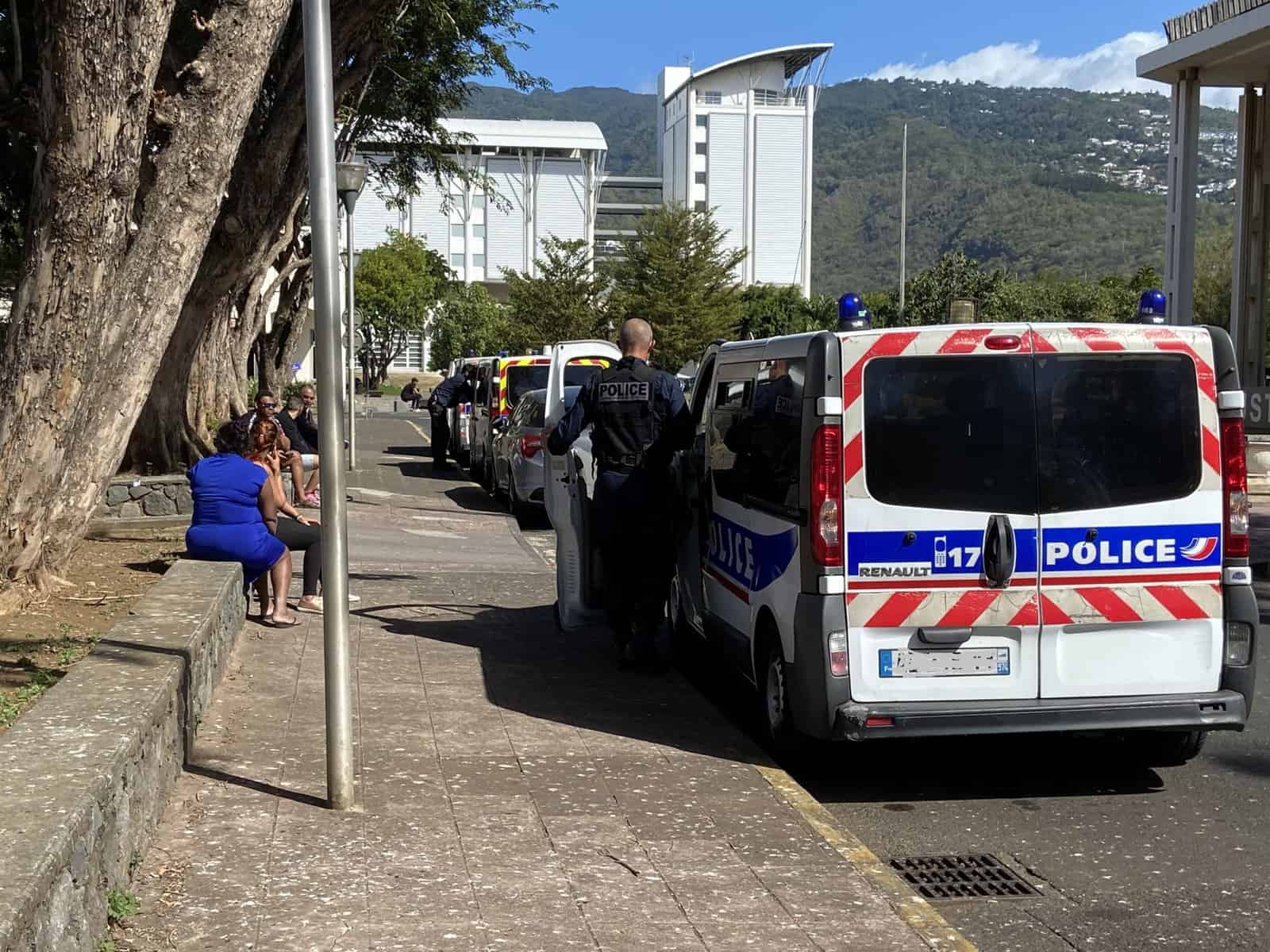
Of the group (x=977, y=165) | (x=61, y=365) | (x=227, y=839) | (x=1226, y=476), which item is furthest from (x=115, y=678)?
(x=977, y=165)

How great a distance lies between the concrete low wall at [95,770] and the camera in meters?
3.64

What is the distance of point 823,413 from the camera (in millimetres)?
6277

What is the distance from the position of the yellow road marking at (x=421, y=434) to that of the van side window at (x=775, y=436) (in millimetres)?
28615

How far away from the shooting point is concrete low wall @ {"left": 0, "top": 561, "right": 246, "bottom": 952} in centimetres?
364

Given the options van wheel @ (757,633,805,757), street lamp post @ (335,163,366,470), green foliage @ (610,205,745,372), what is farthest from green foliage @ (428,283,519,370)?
A: van wheel @ (757,633,805,757)

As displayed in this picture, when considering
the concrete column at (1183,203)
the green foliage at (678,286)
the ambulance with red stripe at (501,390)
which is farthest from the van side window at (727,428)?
the green foliage at (678,286)

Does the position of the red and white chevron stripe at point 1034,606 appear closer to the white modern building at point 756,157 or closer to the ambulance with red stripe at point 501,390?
the ambulance with red stripe at point 501,390

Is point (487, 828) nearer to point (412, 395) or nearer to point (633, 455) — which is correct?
point (633, 455)

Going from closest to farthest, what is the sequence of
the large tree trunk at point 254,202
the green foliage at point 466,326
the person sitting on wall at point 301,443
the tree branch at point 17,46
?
the tree branch at point 17,46
the large tree trunk at point 254,202
the person sitting on wall at point 301,443
the green foliage at point 466,326

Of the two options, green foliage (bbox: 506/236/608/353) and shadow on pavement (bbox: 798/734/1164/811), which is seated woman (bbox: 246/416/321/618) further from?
green foliage (bbox: 506/236/608/353)

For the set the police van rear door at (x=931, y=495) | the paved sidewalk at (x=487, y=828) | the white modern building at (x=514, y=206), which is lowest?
the paved sidewalk at (x=487, y=828)

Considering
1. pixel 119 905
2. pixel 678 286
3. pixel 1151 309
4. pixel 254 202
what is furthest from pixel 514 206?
pixel 119 905

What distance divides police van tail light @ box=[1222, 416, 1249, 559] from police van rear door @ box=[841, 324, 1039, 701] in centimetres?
83

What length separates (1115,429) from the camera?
251 inches
